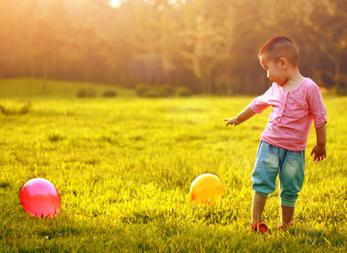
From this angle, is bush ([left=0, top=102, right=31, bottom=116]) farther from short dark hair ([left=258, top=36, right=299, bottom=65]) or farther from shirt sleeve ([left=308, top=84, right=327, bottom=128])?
shirt sleeve ([left=308, top=84, right=327, bottom=128])

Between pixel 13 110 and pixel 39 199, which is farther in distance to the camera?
pixel 13 110

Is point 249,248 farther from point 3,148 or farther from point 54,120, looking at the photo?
point 54,120

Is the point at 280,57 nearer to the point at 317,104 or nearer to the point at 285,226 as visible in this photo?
the point at 317,104

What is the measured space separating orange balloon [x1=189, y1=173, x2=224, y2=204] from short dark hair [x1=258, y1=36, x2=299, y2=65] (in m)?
1.83

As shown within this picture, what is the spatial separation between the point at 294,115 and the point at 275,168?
51 cm

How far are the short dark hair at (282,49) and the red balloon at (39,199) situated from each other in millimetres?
2495

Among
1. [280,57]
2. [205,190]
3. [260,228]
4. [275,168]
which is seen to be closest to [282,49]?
[280,57]

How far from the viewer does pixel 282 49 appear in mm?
4320

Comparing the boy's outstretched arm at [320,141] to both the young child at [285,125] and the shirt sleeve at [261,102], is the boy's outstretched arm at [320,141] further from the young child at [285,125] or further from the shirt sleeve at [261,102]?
the shirt sleeve at [261,102]

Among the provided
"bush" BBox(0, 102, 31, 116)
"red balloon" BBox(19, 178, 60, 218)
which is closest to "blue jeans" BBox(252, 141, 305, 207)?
"red balloon" BBox(19, 178, 60, 218)

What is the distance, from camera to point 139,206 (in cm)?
545

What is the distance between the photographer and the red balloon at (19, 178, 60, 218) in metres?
4.91

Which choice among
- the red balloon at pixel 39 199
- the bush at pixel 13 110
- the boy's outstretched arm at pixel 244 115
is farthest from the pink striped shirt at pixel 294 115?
the bush at pixel 13 110

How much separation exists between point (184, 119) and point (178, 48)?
4734 centimetres
